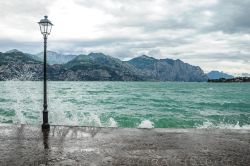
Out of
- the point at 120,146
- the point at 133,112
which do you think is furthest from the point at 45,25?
the point at 133,112

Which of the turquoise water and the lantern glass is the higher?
the lantern glass

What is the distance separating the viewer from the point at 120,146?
11578 millimetres

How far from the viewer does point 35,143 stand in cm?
1198

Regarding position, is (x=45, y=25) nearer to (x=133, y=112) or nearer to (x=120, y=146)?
(x=120, y=146)

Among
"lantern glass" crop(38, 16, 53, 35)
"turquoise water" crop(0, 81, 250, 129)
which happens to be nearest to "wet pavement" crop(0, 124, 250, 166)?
"lantern glass" crop(38, 16, 53, 35)

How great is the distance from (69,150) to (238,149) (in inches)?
217

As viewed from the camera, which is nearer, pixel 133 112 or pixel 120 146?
pixel 120 146

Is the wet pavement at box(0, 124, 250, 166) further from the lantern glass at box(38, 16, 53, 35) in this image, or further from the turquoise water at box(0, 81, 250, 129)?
the turquoise water at box(0, 81, 250, 129)

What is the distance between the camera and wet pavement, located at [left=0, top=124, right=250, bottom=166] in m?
9.63

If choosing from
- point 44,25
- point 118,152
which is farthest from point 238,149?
point 44,25

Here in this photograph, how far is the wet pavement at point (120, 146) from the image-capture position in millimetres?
9633

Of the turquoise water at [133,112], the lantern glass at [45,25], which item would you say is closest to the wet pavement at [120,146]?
the lantern glass at [45,25]

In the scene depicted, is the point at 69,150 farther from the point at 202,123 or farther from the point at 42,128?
the point at 202,123

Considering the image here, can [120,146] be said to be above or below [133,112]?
above
